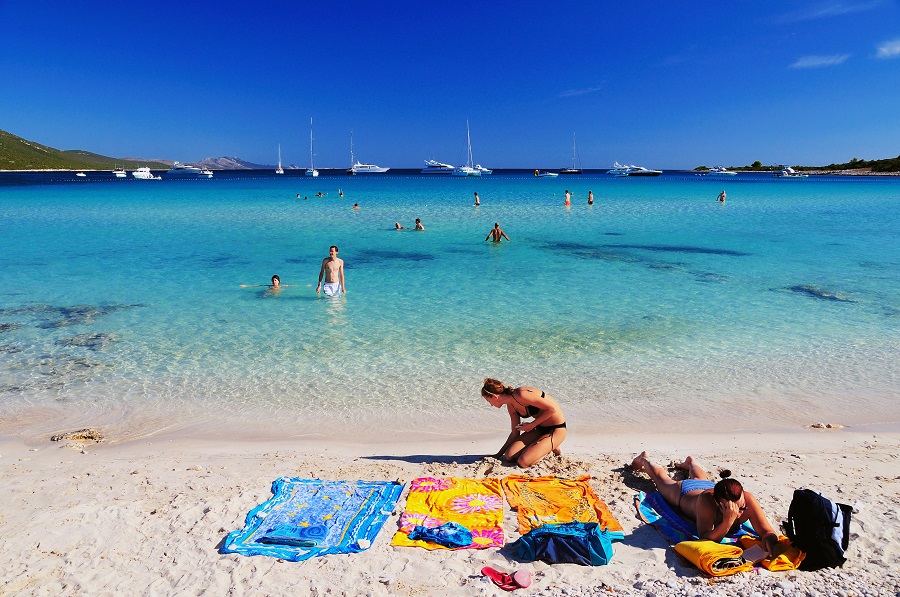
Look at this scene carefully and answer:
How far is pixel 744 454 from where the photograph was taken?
7051mm

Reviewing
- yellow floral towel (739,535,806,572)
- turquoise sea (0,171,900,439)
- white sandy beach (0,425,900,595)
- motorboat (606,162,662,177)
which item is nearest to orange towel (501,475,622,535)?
white sandy beach (0,425,900,595)

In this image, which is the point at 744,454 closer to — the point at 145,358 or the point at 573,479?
the point at 573,479

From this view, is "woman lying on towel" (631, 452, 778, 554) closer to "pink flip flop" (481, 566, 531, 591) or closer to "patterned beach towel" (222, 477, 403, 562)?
"pink flip flop" (481, 566, 531, 591)

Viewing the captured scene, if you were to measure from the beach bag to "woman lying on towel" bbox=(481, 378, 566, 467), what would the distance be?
1.77 meters

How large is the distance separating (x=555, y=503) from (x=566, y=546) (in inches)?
36.6

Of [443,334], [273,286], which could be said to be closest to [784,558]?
[443,334]

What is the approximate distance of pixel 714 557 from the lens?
15.3 feet

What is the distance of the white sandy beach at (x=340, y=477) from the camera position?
4.50 m

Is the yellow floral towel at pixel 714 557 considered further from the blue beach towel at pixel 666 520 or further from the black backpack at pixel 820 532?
the black backpack at pixel 820 532

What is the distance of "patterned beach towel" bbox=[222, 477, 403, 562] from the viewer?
494cm

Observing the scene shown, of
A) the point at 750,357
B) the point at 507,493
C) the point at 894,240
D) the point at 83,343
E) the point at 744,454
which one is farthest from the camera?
the point at 894,240

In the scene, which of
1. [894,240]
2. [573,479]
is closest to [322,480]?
[573,479]

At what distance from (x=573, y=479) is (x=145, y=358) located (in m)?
8.10

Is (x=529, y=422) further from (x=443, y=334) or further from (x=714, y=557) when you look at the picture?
(x=443, y=334)
